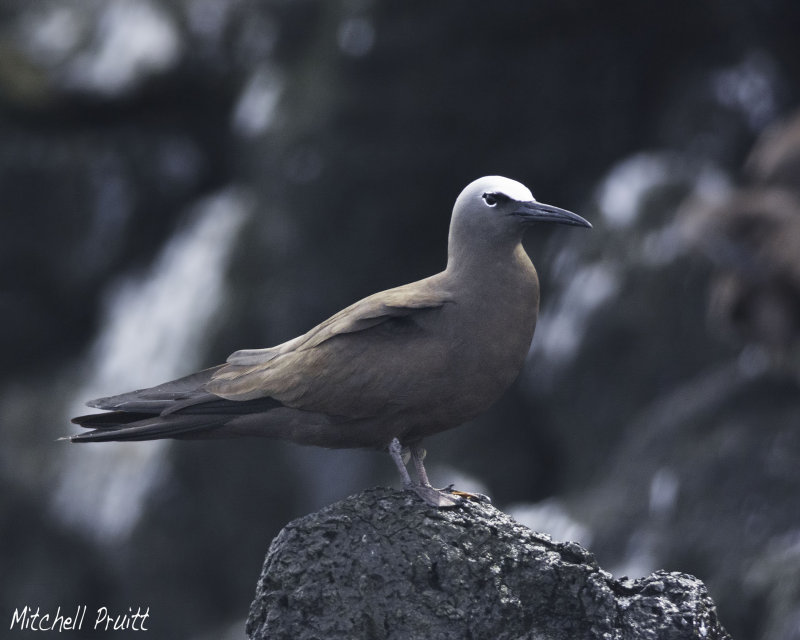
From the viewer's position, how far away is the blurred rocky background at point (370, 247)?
11.7 m

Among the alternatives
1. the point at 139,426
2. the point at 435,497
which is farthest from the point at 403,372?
the point at 139,426

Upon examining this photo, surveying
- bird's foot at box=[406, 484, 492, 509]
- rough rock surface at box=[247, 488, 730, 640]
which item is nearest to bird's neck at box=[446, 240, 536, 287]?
bird's foot at box=[406, 484, 492, 509]

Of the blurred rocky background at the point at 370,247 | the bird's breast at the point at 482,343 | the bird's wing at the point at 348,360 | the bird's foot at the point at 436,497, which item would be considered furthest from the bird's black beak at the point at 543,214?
the blurred rocky background at the point at 370,247

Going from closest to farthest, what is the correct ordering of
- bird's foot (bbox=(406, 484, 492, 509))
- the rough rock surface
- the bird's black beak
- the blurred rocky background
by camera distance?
the rough rock surface, bird's foot (bbox=(406, 484, 492, 509)), the bird's black beak, the blurred rocky background

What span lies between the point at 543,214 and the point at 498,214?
23cm

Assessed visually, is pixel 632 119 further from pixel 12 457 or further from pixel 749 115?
pixel 12 457

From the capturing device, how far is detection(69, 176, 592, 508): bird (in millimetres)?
5438

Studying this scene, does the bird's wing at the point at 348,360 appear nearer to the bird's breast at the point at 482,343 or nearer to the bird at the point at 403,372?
the bird at the point at 403,372

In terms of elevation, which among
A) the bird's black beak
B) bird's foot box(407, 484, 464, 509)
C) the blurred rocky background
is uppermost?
the blurred rocky background

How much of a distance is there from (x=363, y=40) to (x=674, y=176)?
3.90 meters

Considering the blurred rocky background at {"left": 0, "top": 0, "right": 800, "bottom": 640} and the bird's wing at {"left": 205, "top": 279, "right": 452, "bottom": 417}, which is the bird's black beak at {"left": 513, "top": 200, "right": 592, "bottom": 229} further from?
the blurred rocky background at {"left": 0, "top": 0, "right": 800, "bottom": 640}

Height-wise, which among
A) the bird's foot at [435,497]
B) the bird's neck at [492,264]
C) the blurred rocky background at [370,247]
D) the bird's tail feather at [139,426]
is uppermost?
the blurred rocky background at [370,247]

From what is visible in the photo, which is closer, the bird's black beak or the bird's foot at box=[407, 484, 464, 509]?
the bird's foot at box=[407, 484, 464, 509]

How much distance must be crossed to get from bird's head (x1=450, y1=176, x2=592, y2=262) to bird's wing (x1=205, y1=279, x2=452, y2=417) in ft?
1.02
